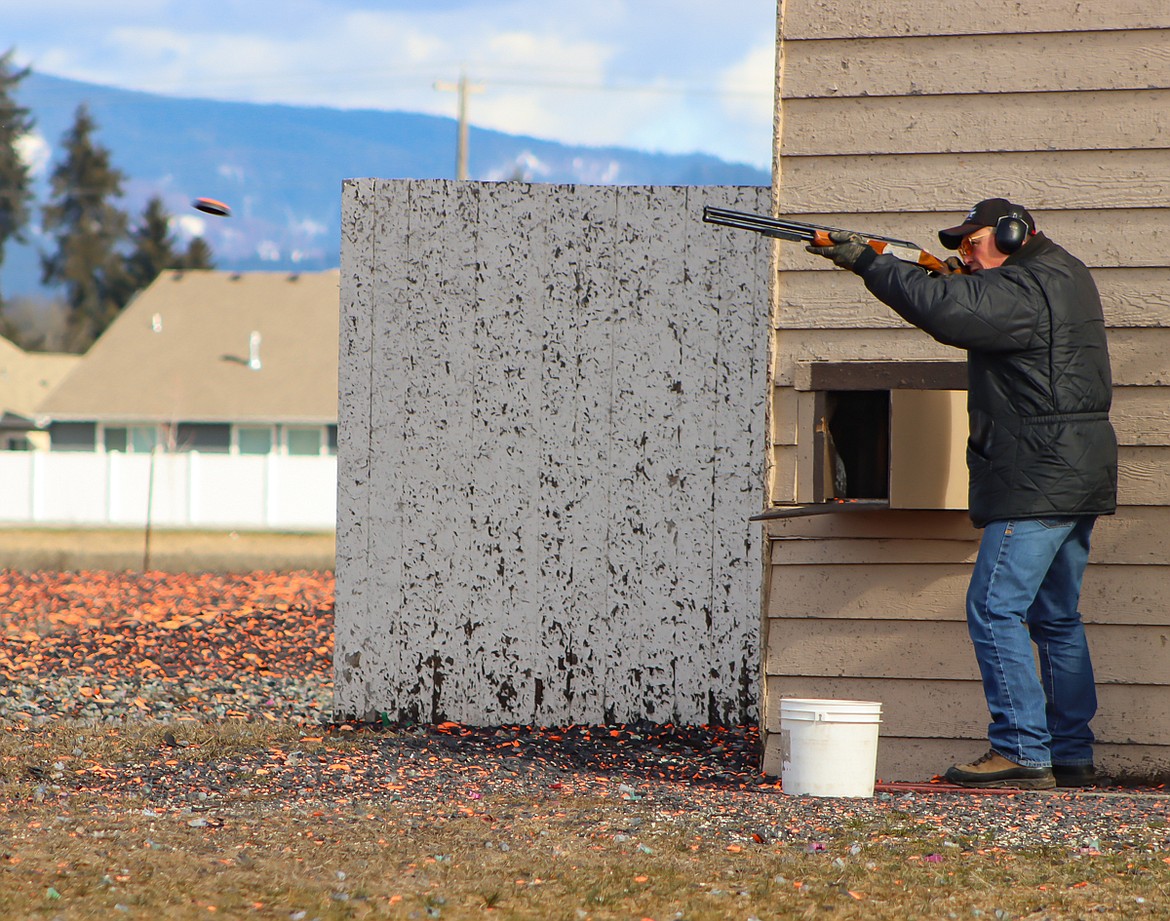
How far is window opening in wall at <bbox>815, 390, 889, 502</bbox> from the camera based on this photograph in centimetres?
517

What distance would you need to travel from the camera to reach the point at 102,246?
Answer: 61219mm

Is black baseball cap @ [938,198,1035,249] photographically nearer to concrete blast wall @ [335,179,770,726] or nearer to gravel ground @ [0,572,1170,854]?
concrete blast wall @ [335,179,770,726]

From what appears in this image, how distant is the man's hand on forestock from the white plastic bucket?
1406mm

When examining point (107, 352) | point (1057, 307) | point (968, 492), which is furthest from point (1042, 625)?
point (107, 352)

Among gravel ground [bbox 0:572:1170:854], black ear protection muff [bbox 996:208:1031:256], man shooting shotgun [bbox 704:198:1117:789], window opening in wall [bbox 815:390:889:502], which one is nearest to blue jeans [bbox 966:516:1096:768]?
man shooting shotgun [bbox 704:198:1117:789]

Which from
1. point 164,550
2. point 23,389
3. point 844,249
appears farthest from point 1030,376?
point 23,389

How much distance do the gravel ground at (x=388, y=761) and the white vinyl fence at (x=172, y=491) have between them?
1955cm

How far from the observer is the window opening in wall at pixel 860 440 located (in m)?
5.17

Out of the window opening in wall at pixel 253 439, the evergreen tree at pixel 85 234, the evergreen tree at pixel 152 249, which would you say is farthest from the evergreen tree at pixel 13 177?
the window opening in wall at pixel 253 439

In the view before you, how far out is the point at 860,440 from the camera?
521 cm

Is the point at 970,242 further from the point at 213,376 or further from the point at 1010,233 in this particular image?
the point at 213,376

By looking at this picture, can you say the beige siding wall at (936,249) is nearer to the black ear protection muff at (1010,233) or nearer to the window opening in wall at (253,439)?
the black ear protection muff at (1010,233)

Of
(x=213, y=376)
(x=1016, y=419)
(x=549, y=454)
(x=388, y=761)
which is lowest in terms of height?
(x=388, y=761)

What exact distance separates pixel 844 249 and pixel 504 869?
85.4 inches
